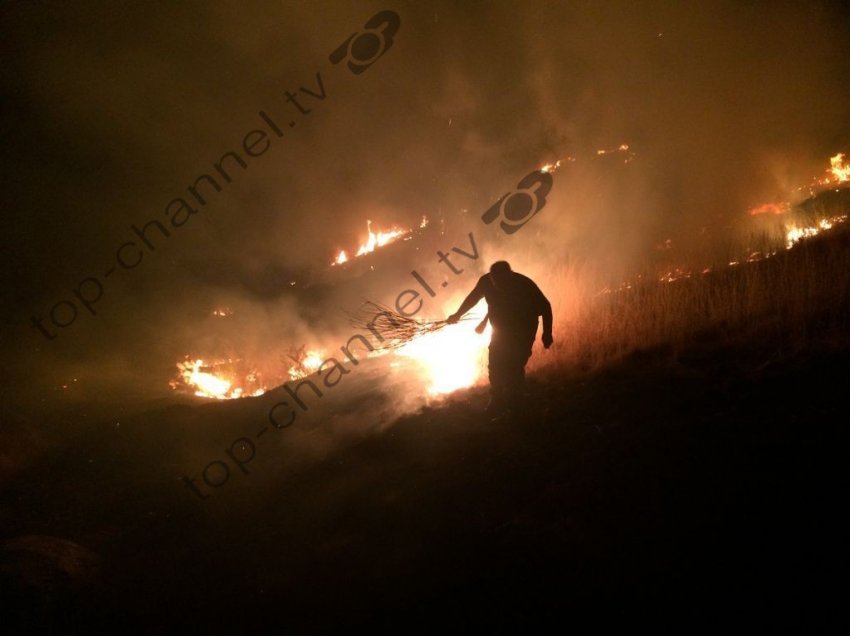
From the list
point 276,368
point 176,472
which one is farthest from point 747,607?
point 276,368

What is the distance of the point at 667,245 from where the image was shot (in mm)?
13250

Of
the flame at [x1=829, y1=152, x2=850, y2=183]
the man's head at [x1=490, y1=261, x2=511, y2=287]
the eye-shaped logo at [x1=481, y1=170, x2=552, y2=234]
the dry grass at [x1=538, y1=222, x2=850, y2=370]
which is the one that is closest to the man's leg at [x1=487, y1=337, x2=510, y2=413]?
A: the man's head at [x1=490, y1=261, x2=511, y2=287]

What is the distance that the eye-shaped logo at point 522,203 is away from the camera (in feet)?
49.6

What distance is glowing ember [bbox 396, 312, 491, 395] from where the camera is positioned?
21.0 feet

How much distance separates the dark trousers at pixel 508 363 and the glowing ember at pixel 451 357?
1.11m

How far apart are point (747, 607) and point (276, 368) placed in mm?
10538

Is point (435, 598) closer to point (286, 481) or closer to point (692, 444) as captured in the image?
point (692, 444)

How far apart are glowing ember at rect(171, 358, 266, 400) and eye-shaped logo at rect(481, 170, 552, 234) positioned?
Result: 371 inches

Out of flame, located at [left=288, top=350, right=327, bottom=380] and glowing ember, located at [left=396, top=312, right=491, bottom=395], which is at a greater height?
flame, located at [left=288, top=350, right=327, bottom=380]

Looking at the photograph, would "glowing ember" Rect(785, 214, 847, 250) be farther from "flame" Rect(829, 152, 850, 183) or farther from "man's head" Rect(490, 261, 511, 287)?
"man's head" Rect(490, 261, 511, 287)

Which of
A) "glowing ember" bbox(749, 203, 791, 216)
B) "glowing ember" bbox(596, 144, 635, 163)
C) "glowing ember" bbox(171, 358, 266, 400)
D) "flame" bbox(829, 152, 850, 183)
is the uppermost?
"glowing ember" bbox(596, 144, 635, 163)

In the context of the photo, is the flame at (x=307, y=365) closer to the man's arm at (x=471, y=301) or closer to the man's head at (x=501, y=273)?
the man's arm at (x=471, y=301)

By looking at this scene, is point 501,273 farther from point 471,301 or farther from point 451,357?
point 451,357

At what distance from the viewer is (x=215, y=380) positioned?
1116 cm
